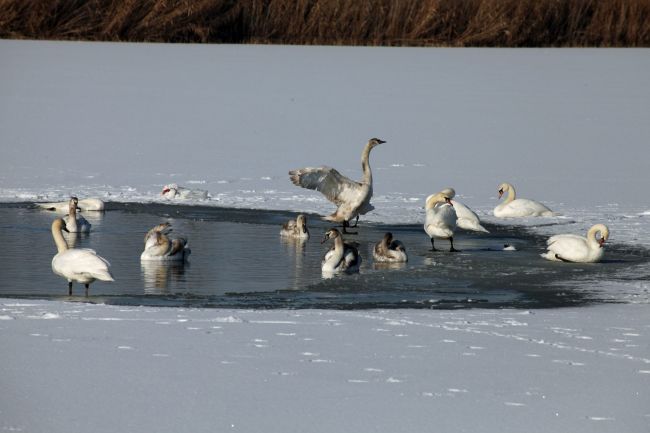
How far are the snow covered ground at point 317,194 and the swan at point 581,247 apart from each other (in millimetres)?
1011

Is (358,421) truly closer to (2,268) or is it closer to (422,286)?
(422,286)

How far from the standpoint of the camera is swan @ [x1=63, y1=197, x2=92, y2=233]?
33.4 ft

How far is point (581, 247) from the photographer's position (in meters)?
9.12

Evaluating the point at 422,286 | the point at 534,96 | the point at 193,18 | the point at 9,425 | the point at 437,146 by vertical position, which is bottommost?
the point at 9,425

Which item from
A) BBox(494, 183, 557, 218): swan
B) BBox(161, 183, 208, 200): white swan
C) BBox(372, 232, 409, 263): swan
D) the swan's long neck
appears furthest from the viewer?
BBox(161, 183, 208, 200): white swan

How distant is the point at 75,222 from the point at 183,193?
2.25 metres

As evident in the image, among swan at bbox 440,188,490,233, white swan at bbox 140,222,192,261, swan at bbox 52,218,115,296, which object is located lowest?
swan at bbox 52,218,115,296

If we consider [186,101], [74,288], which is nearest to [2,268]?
[74,288]

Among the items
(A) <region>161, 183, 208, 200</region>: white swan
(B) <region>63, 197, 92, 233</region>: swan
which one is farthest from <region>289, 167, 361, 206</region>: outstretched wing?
(B) <region>63, 197, 92, 233</region>: swan

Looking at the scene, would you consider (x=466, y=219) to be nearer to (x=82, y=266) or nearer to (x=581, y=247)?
(x=581, y=247)

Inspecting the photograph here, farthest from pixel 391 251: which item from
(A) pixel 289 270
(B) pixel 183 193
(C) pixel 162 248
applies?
(B) pixel 183 193

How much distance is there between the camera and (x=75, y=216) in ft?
33.6

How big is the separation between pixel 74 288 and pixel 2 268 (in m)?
0.84

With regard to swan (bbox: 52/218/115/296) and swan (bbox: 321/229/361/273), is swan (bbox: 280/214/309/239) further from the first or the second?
swan (bbox: 52/218/115/296)
